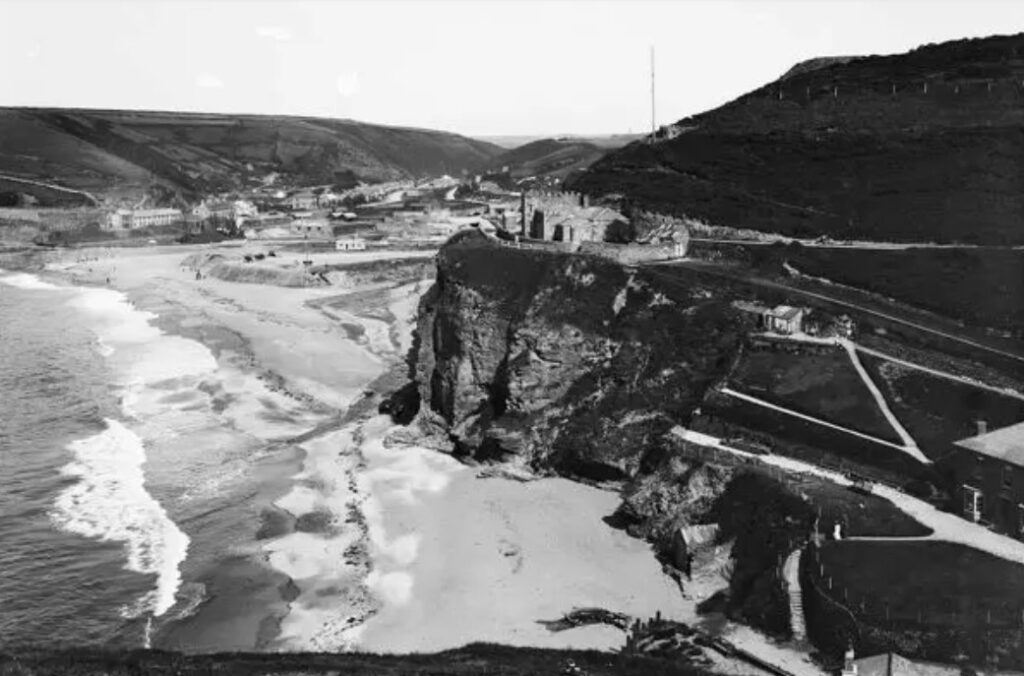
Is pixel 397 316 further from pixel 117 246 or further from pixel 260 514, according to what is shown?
pixel 117 246

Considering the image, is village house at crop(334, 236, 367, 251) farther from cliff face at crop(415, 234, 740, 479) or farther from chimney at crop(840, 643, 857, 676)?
chimney at crop(840, 643, 857, 676)

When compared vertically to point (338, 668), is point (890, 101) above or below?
above

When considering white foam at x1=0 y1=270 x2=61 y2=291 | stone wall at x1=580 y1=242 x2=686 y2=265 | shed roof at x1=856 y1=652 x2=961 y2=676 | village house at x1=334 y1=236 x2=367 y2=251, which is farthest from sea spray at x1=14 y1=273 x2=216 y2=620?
village house at x1=334 y1=236 x2=367 y2=251

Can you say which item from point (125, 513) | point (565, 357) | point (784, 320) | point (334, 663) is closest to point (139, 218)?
point (125, 513)

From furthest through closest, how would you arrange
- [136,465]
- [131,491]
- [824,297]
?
[136,465]
[824,297]
[131,491]

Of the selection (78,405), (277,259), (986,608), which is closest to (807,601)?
(986,608)

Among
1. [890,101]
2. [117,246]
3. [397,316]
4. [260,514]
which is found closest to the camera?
[260,514]

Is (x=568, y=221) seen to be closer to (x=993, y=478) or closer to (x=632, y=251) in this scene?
(x=632, y=251)
